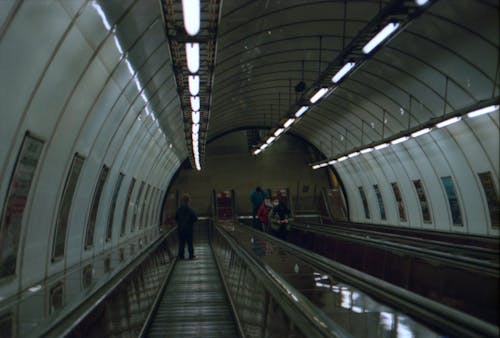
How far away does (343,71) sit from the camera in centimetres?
1199

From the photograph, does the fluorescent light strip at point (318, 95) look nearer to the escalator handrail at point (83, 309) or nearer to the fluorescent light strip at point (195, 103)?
the fluorescent light strip at point (195, 103)

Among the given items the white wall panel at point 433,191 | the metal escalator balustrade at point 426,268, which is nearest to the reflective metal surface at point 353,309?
the metal escalator balustrade at point 426,268

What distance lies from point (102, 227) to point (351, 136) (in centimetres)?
Answer: 1612

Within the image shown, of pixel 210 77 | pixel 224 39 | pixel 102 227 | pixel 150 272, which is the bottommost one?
pixel 150 272

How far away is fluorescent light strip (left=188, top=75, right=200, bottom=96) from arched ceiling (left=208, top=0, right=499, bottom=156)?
81.4 inches

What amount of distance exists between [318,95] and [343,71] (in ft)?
6.80

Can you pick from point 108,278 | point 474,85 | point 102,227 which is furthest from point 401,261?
point 102,227

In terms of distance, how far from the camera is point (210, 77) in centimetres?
1191

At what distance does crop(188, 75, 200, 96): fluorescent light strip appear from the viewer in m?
11.0

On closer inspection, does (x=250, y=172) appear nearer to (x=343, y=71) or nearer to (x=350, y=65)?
(x=343, y=71)

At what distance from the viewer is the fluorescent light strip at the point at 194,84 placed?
11047 millimetres

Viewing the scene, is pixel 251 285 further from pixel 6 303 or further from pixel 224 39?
pixel 224 39

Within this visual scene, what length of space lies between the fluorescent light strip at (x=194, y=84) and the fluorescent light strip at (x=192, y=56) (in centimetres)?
82

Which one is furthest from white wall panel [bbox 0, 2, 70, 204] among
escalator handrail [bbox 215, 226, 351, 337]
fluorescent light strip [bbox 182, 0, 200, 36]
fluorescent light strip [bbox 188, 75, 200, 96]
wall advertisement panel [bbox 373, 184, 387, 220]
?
wall advertisement panel [bbox 373, 184, 387, 220]
